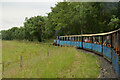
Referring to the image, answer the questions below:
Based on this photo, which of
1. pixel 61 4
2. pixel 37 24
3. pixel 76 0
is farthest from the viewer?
pixel 37 24

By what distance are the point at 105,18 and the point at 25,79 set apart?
2897cm

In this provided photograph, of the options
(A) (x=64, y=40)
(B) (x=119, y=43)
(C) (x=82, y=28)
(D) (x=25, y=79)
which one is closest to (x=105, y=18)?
(C) (x=82, y=28)

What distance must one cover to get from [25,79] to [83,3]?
27.1 m

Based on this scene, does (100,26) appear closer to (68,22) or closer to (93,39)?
(68,22)

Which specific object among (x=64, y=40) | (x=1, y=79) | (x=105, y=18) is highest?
(x=105, y=18)

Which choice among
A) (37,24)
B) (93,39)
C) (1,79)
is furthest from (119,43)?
(37,24)

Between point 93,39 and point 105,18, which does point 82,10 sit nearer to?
point 105,18

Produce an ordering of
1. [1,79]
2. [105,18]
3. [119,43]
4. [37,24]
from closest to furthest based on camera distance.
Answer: [119,43], [1,79], [105,18], [37,24]

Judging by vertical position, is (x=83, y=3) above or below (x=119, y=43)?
above

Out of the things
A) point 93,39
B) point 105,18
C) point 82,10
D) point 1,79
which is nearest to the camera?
point 1,79

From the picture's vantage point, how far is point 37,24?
59500 mm

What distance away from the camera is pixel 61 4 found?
44438mm

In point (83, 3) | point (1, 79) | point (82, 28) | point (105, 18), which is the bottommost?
point (1, 79)

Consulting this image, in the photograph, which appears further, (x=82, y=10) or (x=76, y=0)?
(x=76, y=0)
